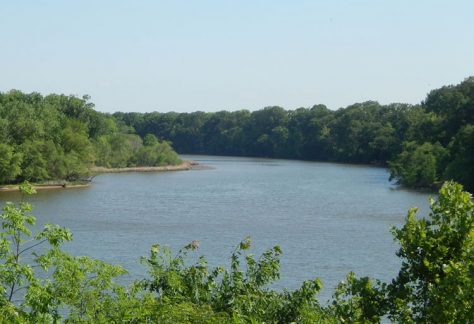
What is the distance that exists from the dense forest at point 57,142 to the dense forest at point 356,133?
3209 centimetres

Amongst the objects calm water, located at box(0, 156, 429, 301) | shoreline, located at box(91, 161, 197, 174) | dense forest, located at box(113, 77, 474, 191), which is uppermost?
dense forest, located at box(113, 77, 474, 191)

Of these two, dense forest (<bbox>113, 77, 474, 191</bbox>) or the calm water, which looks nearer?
the calm water

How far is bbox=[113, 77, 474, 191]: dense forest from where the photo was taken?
74.7 meters

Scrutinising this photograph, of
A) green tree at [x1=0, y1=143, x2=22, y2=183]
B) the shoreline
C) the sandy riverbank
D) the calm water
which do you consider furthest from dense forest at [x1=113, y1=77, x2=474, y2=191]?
green tree at [x1=0, y1=143, x2=22, y2=183]

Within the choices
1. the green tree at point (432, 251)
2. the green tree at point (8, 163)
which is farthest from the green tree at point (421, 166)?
the green tree at point (432, 251)

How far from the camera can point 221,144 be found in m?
176

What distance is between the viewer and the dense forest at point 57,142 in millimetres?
71188

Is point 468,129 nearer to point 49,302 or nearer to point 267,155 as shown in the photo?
point 49,302

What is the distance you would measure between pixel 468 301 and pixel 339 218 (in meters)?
37.6

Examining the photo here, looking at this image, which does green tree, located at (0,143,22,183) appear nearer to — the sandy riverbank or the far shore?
the sandy riverbank

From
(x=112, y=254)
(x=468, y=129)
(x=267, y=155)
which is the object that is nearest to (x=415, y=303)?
(x=112, y=254)

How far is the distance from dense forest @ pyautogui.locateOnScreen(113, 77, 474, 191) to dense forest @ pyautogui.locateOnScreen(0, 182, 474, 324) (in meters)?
55.5

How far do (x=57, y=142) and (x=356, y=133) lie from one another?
63041 millimetres

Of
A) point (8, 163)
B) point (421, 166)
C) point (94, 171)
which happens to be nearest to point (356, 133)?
point (94, 171)
